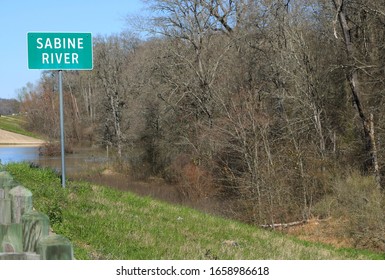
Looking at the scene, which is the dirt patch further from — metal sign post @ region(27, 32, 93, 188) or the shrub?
metal sign post @ region(27, 32, 93, 188)

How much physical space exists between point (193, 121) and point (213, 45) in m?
5.92

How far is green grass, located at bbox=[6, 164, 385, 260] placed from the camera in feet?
20.9

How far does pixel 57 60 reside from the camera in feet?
31.4

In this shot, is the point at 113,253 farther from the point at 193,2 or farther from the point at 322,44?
→ the point at 193,2

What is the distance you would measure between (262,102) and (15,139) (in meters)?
58.4

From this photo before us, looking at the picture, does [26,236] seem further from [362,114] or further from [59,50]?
[362,114]

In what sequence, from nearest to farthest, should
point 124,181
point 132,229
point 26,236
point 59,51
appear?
1. point 26,236
2. point 132,229
3. point 59,51
4. point 124,181

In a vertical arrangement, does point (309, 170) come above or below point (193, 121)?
below

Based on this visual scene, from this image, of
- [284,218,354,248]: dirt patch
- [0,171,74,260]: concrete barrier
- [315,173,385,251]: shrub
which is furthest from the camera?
[284,218,354,248]: dirt patch

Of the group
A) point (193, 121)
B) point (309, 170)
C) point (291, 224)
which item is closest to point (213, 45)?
point (193, 121)

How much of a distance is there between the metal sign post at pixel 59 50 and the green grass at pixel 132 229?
88.0 inches

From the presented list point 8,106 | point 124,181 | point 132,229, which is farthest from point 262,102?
point 8,106

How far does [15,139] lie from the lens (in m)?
79.6

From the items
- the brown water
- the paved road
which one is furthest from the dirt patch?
the paved road
